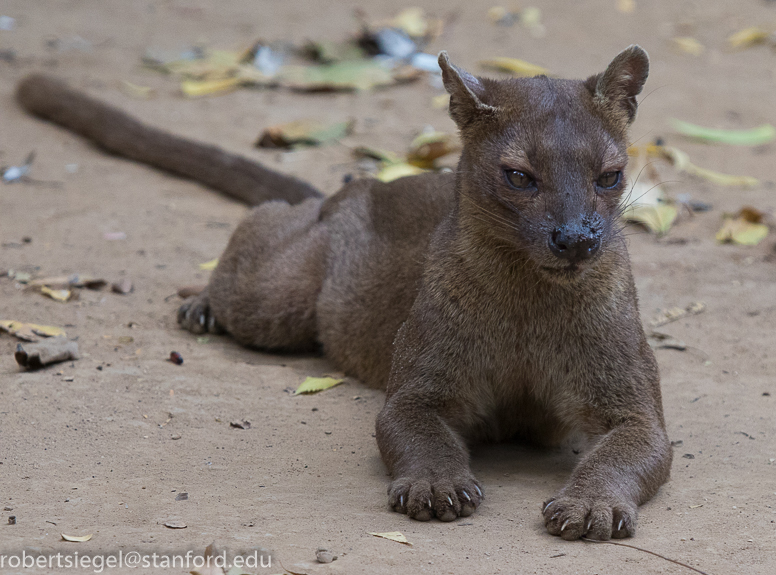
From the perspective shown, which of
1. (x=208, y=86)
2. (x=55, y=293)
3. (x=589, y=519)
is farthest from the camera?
Answer: (x=208, y=86)

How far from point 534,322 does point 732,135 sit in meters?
5.28

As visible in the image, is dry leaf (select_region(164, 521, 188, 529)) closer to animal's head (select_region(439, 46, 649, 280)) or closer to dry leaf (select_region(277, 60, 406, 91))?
animal's head (select_region(439, 46, 649, 280))

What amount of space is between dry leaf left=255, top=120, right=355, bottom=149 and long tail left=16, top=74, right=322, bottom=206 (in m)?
0.93

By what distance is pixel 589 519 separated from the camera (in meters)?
3.11

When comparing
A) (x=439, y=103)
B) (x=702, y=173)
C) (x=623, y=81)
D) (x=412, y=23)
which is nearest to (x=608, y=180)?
(x=623, y=81)

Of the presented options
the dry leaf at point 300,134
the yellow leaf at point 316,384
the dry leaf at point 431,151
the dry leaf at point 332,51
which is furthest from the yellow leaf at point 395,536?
the dry leaf at point 332,51

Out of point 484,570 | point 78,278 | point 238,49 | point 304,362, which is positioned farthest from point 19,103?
point 484,570

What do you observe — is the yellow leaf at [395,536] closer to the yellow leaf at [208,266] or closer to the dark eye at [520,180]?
the dark eye at [520,180]

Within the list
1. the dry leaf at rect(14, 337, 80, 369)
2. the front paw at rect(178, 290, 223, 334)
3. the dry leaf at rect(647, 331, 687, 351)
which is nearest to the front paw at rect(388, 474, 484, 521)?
the dry leaf at rect(14, 337, 80, 369)

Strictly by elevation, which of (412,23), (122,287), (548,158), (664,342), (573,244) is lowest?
(122,287)

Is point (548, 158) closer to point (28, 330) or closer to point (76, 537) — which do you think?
point (76, 537)

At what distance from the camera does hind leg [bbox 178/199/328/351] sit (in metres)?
5.33

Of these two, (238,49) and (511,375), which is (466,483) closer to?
(511,375)

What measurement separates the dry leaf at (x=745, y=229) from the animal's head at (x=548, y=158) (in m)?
2.86
